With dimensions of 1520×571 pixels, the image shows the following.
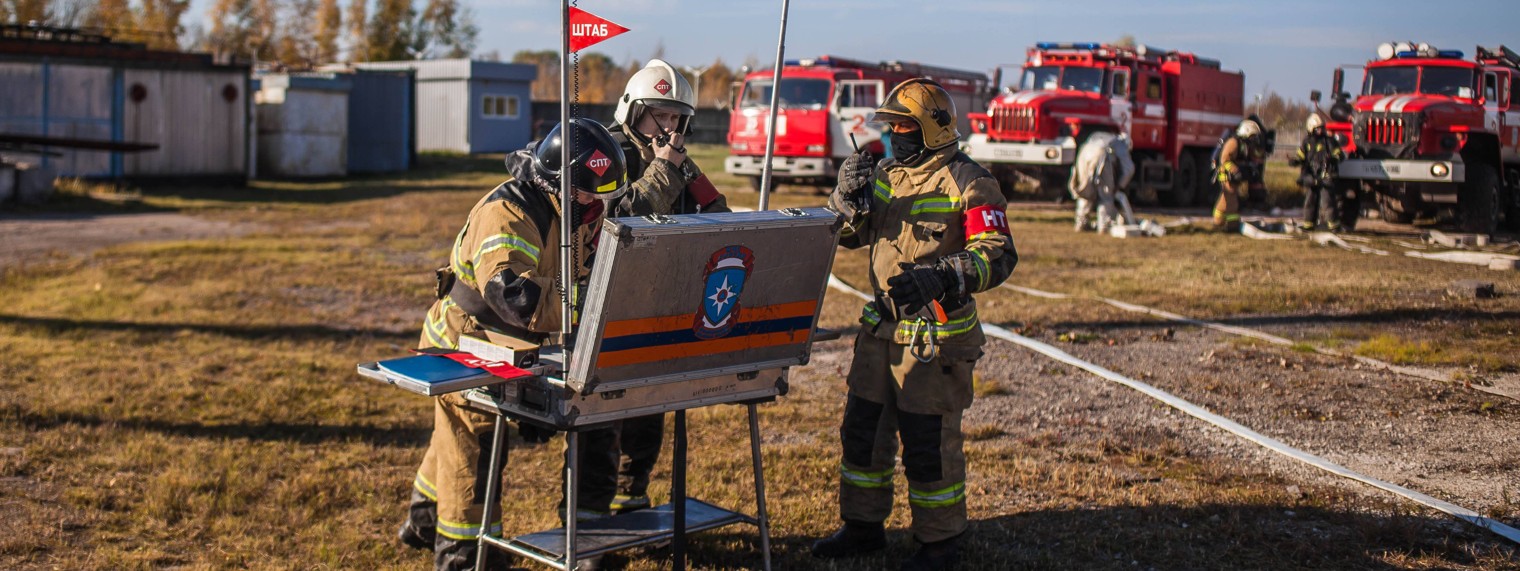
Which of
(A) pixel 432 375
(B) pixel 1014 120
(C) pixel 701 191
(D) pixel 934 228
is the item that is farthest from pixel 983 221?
(B) pixel 1014 120

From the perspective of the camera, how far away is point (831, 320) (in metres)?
10.6

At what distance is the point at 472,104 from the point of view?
41.5 m

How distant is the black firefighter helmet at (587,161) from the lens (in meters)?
4.11

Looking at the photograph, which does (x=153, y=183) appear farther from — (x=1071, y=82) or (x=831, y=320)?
(x=831, y=320)

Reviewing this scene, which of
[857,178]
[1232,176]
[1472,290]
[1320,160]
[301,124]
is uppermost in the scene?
[301,124]

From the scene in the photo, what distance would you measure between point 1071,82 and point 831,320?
12.8 m

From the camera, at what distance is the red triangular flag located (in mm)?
3988

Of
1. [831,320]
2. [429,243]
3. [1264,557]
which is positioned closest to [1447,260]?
[831,320]

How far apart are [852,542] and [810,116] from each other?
19255mm

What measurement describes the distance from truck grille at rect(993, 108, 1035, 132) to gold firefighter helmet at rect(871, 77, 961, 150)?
16.2 m

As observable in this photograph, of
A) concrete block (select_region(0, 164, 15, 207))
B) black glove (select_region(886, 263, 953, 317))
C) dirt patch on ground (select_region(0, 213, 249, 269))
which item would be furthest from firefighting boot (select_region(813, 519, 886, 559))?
concrete block (select_region(0, 164, 15, 207))

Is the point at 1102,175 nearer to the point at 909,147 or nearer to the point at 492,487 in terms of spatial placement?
the point at 909,147

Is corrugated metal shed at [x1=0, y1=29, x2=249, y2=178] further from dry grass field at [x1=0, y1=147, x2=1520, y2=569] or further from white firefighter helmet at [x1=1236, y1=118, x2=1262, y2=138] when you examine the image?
white firefighter helmet at [x1=1236, y1=118, x2=1262, y2=138]

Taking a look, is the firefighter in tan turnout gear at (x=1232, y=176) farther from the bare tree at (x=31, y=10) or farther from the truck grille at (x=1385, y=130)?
the bare tree at (x=31, y=10)
